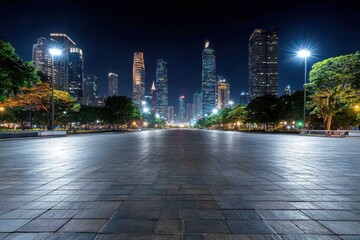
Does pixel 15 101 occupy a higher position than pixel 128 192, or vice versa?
pixel 15 101

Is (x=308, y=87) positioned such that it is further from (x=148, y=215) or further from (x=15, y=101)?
(x=15, y=101)

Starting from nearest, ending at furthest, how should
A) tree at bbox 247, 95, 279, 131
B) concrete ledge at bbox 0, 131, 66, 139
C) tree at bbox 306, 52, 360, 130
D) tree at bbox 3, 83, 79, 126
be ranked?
concrete ledge at bbox 0, 131, 66, 139, tree at bbox 306, 52, 360, 130, tree at bbox 3, 83, 79, 126, tree at bbox 247, 95, 279, 131

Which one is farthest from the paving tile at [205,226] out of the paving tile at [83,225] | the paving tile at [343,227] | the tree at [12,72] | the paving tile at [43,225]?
the tree at [12,72]

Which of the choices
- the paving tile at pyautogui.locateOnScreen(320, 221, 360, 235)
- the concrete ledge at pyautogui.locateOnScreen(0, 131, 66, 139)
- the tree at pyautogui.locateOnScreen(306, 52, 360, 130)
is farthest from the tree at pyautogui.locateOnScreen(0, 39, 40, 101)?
the tree at pyautogui.locateOnScreen(306, 52, 360, 130)

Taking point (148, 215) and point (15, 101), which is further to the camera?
point (15, 101)

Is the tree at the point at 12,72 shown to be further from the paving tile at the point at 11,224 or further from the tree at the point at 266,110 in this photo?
the tree at the point at 266,110

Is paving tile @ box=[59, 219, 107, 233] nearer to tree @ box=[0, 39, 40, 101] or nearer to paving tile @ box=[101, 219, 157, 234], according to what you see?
paving tile @ box=[101, 219, 157, 234]

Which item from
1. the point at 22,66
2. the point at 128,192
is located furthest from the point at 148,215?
the point at 22,66

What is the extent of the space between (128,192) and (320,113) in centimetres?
4008

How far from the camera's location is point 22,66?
19938 mm

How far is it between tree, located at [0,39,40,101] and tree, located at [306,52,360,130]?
117 feet

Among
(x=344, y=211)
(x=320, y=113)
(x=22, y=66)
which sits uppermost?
(x=22, y=66)

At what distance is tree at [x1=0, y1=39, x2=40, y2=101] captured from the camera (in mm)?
18656

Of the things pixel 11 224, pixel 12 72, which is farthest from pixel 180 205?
pixel 12 72
